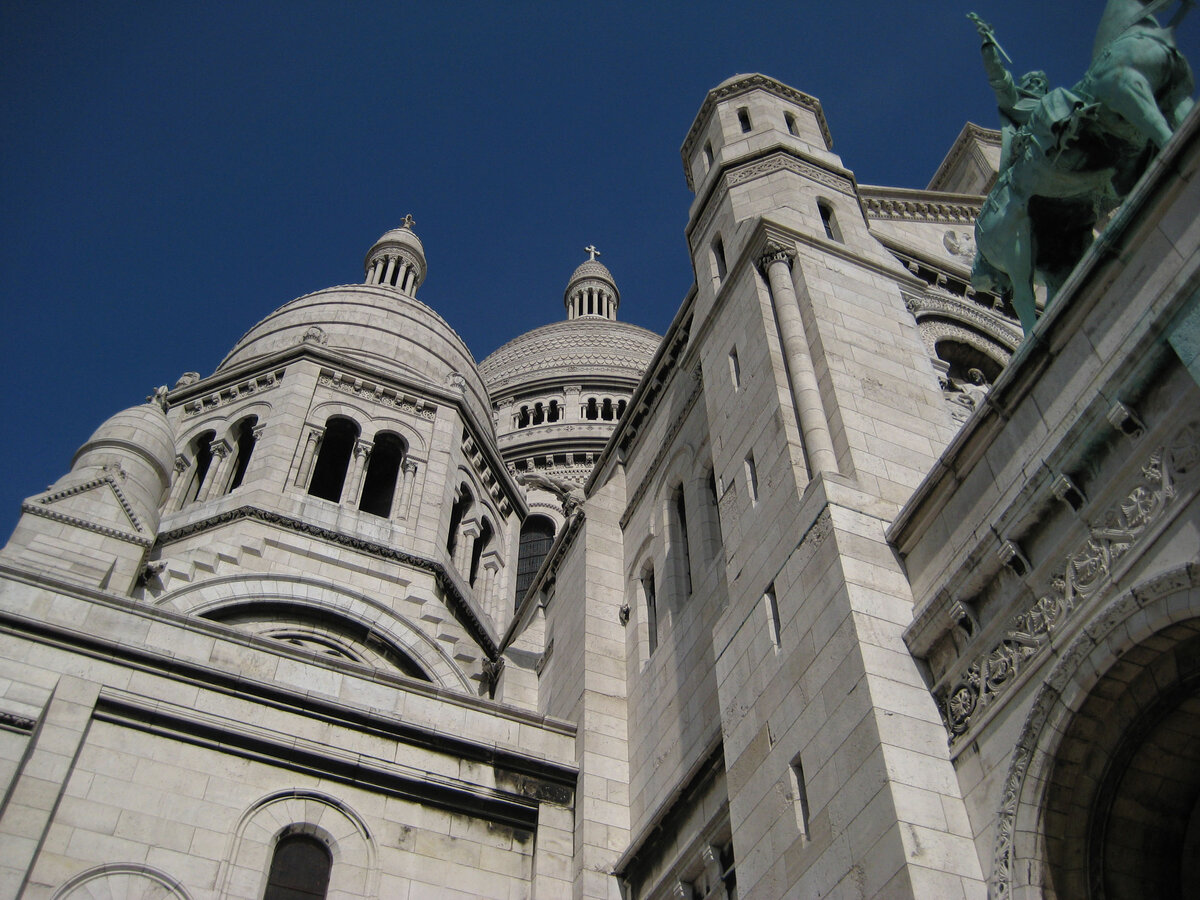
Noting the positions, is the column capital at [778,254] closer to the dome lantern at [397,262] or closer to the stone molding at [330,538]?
the stone molding at [330,538]

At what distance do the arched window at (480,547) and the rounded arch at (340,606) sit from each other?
5.12 meters

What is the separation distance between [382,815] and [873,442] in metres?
7.75

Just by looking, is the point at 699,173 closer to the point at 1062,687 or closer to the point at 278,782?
the point at 278,782

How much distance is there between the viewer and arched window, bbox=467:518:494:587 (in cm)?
2972

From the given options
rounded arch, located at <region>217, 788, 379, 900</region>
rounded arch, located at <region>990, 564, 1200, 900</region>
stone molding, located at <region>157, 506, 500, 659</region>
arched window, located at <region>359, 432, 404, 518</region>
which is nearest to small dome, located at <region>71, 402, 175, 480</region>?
stone molding, located at <region>157, 506, 500, 659</region>

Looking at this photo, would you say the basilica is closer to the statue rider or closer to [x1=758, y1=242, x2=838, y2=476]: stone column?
[x1=758, y1=242, x2=838, y2=476]: stone column

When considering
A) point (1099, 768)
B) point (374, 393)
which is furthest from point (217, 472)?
point (1099, 768)

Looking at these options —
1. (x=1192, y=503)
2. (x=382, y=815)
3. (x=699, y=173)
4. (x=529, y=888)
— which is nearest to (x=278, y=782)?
(x=382, y=815)

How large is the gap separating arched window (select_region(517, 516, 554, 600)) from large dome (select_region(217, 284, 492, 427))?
7.50 meters

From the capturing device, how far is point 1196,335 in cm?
938

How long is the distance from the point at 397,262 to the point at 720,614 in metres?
26.7

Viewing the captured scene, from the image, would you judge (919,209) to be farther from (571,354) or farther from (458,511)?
(571,354)

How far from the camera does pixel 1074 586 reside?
1010cm

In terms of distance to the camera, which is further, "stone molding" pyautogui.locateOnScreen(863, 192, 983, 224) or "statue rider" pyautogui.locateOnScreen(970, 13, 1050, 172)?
"stone molding" pyautogui.locateOnScreen(863, 192, 983, 224)
